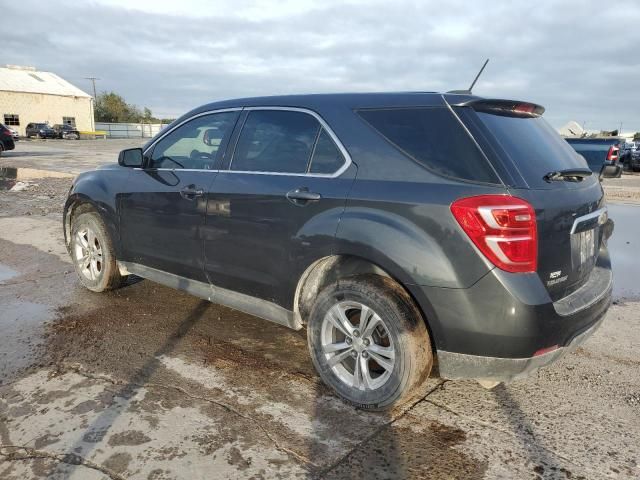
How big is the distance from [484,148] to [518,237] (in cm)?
50

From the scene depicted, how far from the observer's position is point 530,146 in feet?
9.63

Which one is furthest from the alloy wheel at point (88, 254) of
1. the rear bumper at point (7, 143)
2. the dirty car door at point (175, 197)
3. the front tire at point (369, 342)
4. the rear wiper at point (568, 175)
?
the rear bumper at point (7, 143)

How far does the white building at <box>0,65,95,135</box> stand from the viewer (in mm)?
50312

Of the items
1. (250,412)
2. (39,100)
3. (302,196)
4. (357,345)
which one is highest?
(39,100)

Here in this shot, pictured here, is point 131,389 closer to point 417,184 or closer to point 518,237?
point 417,184

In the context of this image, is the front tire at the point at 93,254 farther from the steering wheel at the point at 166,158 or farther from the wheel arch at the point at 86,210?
the steering wheel at the point at 166,158

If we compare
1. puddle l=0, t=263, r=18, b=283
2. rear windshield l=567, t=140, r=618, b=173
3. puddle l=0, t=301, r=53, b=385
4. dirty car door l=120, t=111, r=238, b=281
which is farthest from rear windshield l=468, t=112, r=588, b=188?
rear windshield l=567, t=140, r=618, b=173

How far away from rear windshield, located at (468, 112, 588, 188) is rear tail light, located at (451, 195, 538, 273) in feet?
0.72

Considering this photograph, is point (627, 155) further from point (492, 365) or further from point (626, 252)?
point (492, 365)

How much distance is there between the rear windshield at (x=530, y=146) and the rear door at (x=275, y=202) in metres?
0.85

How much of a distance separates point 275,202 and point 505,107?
1.50m

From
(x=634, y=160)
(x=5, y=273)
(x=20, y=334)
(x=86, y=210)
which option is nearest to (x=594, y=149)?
(x=86, y=210)

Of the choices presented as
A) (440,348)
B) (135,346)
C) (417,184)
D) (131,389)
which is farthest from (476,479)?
(135,346)

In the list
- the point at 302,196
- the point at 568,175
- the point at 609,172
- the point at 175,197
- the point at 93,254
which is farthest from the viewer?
the point at 93,254
